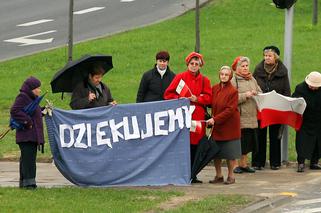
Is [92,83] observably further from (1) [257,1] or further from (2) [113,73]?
(1) [257,1]

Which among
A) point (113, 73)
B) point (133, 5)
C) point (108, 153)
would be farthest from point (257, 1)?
point (108, 153)

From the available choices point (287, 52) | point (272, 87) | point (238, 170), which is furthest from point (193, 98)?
point (287, 52)

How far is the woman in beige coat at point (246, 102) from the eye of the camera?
50.2ft

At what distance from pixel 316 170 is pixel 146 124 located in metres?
2.96

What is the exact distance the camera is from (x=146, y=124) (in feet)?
47.0

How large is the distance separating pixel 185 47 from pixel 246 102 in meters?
11.6

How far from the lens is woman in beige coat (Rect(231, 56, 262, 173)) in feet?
50.2

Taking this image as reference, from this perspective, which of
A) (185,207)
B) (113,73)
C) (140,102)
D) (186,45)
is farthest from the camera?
(186,45)

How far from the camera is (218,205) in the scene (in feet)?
40.7

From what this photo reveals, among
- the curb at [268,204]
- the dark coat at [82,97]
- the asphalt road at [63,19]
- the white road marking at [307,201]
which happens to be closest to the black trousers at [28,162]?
the dark coat at [82,97]

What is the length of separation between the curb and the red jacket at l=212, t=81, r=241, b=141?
1583mm

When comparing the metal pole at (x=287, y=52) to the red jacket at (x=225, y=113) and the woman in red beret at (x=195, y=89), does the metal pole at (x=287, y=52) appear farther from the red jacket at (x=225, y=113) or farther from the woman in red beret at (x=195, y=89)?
the woman in red beret at (x=195, y=89)

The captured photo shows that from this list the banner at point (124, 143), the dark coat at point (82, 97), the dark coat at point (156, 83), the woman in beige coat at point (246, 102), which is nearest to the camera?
the banner at point (124, 143)

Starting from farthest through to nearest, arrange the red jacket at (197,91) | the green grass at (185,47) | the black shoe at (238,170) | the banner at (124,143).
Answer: the green grass at (185,47) → the black shoe at (238,170) → the red jacket at (197,91) → the banner at (124,143)
